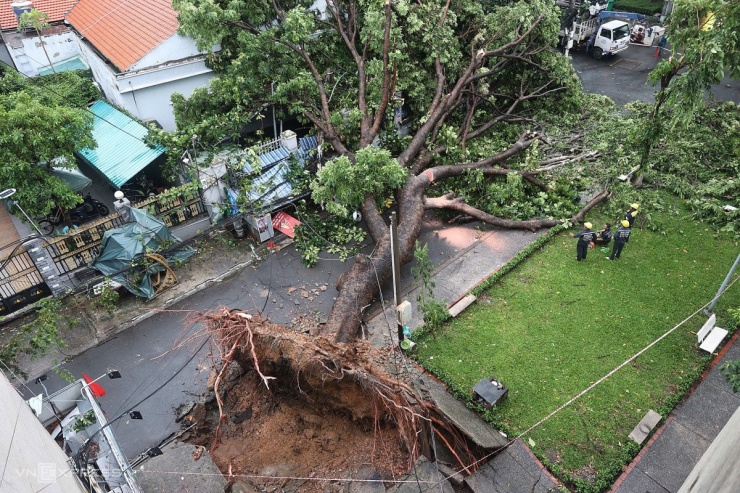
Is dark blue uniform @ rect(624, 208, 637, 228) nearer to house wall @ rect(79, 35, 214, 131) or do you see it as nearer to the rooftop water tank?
house wall @ rect(79, 35, 214, 131)

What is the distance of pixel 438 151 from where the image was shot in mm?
16047

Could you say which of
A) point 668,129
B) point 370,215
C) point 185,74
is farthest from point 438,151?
point 185,74

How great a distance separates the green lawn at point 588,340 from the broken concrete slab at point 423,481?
186cm

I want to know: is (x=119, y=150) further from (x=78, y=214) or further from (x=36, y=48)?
(x=36, y=48)

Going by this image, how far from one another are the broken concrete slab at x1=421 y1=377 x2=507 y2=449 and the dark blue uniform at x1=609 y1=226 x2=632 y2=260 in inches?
251

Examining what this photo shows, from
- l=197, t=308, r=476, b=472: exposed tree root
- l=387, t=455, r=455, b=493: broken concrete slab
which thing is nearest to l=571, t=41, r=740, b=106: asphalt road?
l=197, t=308, r=476, b=472: exposed tree root

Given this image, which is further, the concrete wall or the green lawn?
the green lawn

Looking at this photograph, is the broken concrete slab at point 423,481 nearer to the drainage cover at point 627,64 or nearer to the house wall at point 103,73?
the house wall at point 103,73

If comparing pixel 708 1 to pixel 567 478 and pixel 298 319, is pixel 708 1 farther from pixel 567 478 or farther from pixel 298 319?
pixel 298 319

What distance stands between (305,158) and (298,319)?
6.11 m

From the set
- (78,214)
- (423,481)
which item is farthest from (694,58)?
(78,214)

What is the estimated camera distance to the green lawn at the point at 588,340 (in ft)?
31.0

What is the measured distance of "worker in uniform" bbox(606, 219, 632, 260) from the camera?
12.6 metres

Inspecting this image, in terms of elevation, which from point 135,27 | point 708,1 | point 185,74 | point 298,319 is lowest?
point 298,319
